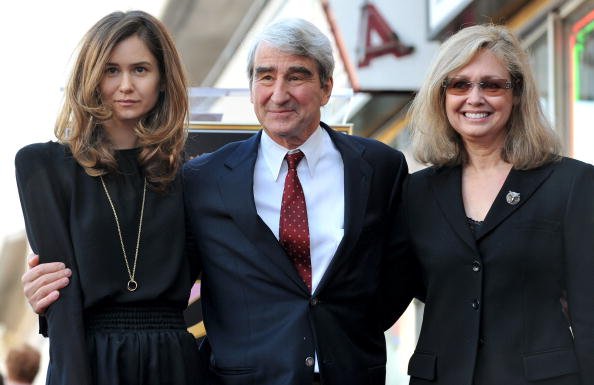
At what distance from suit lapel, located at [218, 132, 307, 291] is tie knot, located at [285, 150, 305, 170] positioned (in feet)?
0.44

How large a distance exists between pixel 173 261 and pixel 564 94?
435cm

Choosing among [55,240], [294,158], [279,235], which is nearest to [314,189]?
[294,158]

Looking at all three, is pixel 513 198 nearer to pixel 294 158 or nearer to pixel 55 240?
pixel 294 158

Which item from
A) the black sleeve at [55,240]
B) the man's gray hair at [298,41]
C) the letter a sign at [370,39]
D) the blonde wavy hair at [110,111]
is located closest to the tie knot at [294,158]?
the man's gray hair at [298,41]

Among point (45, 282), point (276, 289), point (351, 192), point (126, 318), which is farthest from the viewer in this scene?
point (351, 192)

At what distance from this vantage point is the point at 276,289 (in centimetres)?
405

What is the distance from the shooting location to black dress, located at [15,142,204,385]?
145 inches

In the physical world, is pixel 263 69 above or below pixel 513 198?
above

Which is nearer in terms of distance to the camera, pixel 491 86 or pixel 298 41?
pixel 491 86

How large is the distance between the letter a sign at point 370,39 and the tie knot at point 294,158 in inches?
212

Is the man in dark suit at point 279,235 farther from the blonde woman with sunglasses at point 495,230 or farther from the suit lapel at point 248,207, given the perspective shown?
the blonde woman with sunglasses at point 495,230

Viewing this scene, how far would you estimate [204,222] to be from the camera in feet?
13.6

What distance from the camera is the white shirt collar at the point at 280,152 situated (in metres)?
4.25

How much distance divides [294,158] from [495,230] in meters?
0.81
